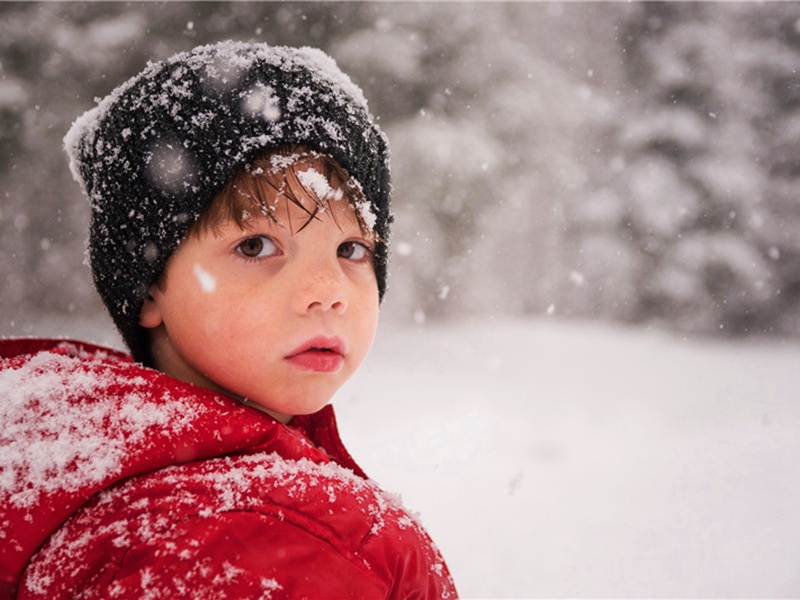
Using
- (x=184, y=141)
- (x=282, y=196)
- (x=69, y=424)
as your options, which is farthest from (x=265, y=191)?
(x=69, y=424)

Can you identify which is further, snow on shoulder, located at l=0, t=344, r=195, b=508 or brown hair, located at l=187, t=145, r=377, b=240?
brown hair, located at l=187, t=145, r=377, b=240

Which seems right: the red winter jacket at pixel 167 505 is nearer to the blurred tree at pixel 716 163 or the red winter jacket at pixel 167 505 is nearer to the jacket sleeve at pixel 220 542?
the jacket sleeve at pixel 220 542

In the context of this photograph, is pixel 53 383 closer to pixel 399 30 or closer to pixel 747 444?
pixel 747 444

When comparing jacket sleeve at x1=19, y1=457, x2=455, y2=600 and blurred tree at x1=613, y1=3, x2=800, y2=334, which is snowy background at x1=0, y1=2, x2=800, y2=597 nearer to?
blurred tree at x1=613, y1=3, x2=800, y2=334

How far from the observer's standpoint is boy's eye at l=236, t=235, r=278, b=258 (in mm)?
1096

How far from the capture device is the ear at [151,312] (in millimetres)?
1206

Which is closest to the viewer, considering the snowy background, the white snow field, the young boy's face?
the young boy's face

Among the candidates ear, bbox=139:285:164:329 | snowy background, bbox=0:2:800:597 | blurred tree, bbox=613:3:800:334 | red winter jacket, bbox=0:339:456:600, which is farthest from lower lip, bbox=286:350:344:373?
blurred tree, bbox=613:3:800:334

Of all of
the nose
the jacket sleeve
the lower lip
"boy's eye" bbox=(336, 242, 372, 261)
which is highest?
"boy's eye" bbox=(336, 242, 372, 261)

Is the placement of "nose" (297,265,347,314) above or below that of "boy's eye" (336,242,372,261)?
below

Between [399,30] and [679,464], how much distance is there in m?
4.42

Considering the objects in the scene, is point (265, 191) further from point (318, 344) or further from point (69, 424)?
point (69, 424)

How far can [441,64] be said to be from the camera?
644cm

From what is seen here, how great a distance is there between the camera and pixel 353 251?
49.4 inches
